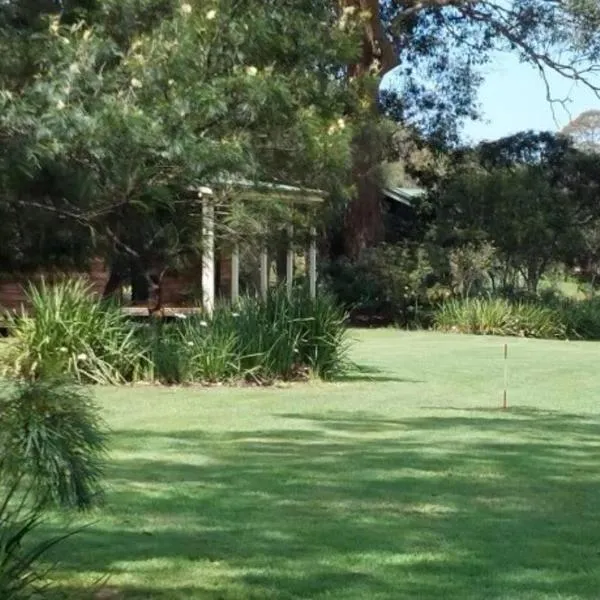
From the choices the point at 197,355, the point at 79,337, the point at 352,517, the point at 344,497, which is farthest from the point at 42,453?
the point at 197,355

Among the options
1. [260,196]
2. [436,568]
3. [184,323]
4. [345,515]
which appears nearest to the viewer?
[436,568]

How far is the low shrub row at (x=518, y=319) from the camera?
31.6 metres

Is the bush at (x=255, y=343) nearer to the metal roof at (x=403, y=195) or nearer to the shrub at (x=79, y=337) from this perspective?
the shrub at (x=79, y=337)

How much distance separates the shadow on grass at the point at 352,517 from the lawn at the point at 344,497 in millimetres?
17

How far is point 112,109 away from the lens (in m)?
5.96

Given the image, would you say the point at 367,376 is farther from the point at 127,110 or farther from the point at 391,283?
the point at 391,283

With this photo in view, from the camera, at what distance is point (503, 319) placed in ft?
103

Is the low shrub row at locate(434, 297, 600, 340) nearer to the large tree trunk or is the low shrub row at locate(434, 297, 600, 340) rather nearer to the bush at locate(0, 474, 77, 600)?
the large tree trunk

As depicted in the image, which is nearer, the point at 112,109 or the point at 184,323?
the point at 112,109

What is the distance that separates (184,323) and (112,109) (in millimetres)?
12427

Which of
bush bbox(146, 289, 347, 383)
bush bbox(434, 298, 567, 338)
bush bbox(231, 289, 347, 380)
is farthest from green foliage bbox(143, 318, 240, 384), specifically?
bush bbox(434, 298, 567, 338)

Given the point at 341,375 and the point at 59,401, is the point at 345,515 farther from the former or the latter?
the point at 341,375

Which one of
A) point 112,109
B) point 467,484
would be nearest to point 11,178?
point 112,109

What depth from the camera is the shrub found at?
1655cm
